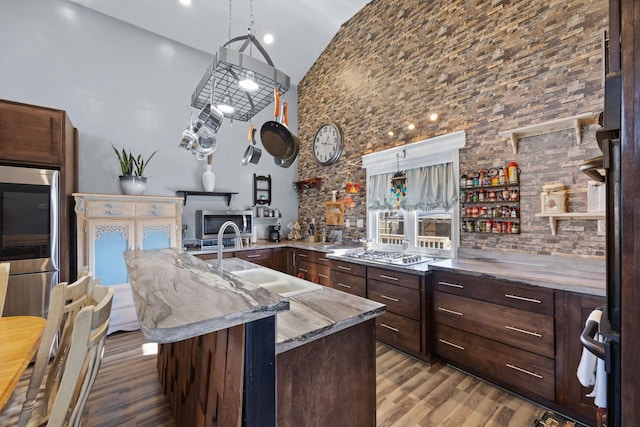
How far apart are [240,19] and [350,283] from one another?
378 centimetres

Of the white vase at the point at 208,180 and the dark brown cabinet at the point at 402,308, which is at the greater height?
the white vase at the point at 208,180

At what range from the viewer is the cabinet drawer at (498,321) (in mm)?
1779

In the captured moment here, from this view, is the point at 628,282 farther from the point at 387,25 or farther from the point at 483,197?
the point at 387,25

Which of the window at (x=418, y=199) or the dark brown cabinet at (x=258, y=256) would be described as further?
the dark brown cabinet at (x=258, y=256)

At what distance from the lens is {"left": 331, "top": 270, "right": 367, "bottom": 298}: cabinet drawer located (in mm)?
2855

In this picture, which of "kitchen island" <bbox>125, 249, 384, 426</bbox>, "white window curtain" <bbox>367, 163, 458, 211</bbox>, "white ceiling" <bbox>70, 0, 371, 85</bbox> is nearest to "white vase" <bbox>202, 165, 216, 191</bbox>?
"white ceiling" <bbox>70, 0, 371, 85</bbox>

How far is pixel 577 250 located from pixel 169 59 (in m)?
5.19

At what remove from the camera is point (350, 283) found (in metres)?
2.99

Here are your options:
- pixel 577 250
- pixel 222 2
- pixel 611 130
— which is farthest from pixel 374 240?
pixel 222 2

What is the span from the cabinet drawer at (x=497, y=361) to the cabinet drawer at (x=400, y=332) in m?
0.17

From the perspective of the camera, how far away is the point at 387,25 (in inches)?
140

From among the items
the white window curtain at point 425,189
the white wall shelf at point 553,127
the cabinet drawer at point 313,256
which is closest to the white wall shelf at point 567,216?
the white wall shelf at point 553,127

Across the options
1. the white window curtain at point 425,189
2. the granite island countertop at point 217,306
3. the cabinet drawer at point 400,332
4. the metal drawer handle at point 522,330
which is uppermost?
the white window curtain at point 425,189

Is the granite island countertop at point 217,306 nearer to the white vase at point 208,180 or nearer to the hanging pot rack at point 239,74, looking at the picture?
the hanging pot rack at point 239,74
